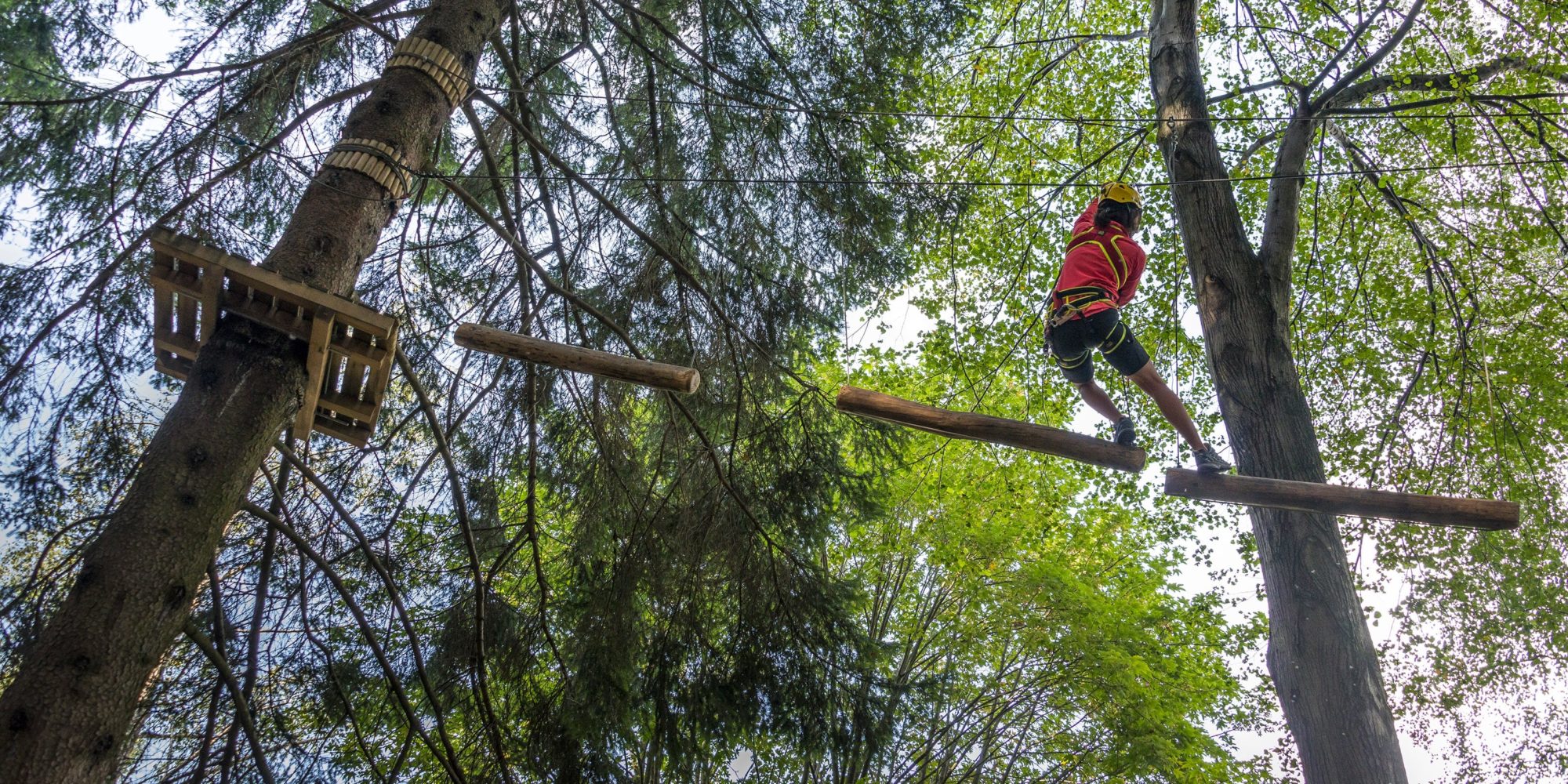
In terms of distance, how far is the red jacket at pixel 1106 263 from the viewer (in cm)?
441

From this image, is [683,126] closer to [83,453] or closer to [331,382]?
[331,382]

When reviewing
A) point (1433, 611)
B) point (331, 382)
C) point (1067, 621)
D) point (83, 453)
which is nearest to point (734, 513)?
point (331, 382)

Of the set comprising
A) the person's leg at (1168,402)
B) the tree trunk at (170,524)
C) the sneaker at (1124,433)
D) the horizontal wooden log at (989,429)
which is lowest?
the tree trunk at (170,524)

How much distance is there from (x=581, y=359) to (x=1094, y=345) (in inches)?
97.9

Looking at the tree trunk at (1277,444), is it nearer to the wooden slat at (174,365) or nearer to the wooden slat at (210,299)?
the wooden slat at (210,299)

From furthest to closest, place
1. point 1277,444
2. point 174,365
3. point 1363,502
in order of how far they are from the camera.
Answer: point 1277,444
point 1363,502
point 174,365

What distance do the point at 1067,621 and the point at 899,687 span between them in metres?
4.60

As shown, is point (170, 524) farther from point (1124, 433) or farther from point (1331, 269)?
point (1331, 269)

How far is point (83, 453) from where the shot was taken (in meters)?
4.41

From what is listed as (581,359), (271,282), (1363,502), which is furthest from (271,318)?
(1363,502)

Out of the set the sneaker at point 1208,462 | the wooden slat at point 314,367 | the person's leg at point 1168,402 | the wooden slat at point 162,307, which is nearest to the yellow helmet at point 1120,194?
the person's leg at point 1168,402

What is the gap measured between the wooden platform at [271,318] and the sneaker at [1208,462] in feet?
11.3

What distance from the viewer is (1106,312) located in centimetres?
431

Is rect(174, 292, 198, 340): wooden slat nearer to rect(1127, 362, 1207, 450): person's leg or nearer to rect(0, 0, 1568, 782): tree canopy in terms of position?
rect(0, 0, 1568, 782): tree canopy
